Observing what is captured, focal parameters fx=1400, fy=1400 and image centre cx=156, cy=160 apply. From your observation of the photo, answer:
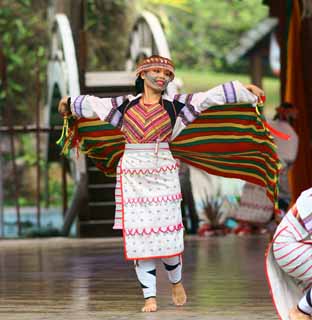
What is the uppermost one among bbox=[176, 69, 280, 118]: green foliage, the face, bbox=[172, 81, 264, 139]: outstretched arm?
the face

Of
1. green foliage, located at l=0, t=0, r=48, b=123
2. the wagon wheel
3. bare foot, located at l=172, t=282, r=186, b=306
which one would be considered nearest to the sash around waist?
bare foot, located at l=172, t=282, r=186, b=306

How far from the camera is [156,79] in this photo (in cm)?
888

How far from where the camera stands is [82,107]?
9.12 metres

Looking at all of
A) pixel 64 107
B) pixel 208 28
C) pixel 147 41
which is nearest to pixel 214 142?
pixel 64 107

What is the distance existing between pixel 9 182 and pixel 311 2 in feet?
53.8

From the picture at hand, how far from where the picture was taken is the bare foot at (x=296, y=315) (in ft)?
23.9

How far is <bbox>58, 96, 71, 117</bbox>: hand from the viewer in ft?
30.0

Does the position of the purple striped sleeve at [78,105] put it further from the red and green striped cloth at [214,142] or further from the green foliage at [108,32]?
the green foliage at [108,32]

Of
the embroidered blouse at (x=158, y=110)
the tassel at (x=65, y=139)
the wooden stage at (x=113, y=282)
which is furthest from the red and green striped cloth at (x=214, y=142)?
the wooden stage at (x=113, y=282)

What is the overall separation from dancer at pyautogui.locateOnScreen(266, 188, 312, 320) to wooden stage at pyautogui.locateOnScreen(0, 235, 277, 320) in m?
0.83

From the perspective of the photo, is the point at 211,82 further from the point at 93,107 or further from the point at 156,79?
the point at 156,79

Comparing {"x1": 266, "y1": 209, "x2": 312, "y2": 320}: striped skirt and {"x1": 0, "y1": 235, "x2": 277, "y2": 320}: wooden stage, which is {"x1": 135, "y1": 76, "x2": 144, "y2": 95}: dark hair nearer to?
{"x1": 0, "y1": 235, "x2": 277, "y2": 320}: wooden stage

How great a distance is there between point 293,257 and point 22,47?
79.4 feet

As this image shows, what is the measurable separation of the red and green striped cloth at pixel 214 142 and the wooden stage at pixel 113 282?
35.2 inches
